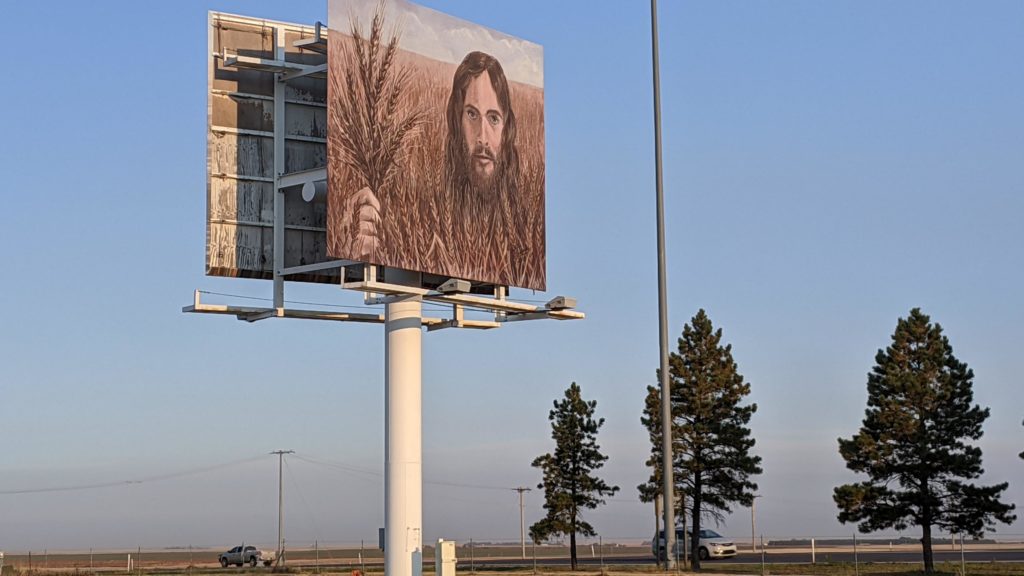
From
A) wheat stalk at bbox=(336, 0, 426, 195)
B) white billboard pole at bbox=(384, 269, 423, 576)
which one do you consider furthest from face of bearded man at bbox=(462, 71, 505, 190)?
white billboard pole at bbox=(384, 269, 423, 576)

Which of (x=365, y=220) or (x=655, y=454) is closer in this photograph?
(x=365, y=220)

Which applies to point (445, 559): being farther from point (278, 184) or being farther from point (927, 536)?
point (927, 536)

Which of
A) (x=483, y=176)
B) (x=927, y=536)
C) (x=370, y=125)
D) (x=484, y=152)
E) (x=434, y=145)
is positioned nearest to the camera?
(x=370, y=125)

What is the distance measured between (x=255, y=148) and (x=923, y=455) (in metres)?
26.8

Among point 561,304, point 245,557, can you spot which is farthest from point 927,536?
point 245,557

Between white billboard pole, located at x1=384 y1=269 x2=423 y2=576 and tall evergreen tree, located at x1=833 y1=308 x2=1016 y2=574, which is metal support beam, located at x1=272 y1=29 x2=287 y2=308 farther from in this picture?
tall evergreen tree, located at x1=833 y1=308 x2=1016 y2=574

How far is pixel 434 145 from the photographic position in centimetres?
3462

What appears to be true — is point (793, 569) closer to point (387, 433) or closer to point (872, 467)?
point (872, 467)

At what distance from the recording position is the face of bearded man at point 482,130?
35.9 metres

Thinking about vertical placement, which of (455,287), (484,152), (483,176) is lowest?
(455,287)

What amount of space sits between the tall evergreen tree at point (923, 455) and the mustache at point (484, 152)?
19.6 meters

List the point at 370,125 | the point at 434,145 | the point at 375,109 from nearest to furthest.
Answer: the point at 370,125 → the point at 375,109 → the point at 434,145

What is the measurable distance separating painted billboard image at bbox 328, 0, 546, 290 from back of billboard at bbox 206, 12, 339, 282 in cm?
276

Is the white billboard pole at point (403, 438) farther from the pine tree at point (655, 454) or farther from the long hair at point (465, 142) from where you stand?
the pine tree at point (655, 454)
